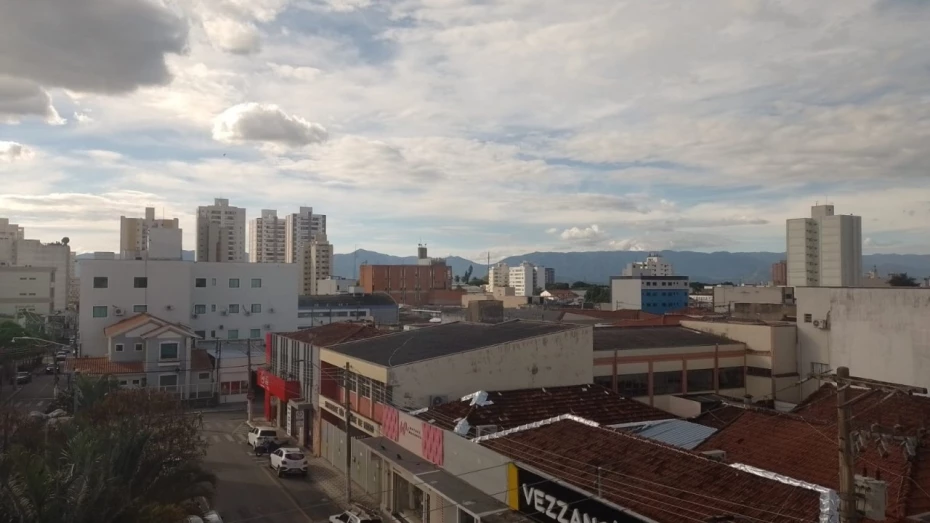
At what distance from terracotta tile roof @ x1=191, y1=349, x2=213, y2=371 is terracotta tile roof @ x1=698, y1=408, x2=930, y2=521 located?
3964cm

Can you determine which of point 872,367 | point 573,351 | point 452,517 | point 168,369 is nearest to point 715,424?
point 573,351

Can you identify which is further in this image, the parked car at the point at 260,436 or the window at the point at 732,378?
the window at the point at 732,378

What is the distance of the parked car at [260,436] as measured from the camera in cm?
3594

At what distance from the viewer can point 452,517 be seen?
773 inches

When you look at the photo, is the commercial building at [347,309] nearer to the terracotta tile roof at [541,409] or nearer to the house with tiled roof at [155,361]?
the house with tiled roof at [155,361]

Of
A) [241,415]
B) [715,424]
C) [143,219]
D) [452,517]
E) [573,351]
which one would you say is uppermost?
[143,219]

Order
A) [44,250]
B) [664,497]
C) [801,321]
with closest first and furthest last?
[664,497], [801,321], [44,250]

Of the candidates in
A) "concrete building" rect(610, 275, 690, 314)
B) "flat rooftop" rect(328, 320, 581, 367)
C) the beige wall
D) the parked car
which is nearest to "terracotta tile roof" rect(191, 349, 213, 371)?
the parked car

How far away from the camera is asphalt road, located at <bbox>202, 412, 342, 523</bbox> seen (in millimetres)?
25609

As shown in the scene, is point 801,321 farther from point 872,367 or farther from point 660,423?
point 660,423

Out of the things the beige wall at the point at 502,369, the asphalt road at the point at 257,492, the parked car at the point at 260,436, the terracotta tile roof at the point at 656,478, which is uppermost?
the beige wall at the point at 502,369

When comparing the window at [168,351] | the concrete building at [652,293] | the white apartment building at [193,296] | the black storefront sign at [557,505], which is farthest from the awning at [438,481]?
the concrete building at [652,293]

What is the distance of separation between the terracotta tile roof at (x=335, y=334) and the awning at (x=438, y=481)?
13.0 m

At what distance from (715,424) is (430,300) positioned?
126 m
